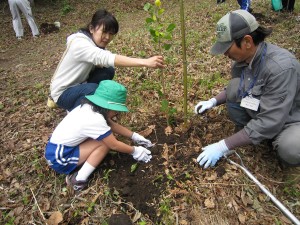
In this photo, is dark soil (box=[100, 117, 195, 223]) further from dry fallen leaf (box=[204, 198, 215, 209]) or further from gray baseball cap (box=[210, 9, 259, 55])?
gray baseball cap (box=[210, 9, 259, 55])

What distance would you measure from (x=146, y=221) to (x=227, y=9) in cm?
599

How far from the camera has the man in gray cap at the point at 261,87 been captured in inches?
81.0

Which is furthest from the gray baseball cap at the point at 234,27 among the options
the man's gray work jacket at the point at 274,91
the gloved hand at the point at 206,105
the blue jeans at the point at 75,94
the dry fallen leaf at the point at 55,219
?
the dry fallen leaf at the point at 55,219

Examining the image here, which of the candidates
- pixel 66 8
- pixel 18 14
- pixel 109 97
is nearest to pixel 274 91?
pixel 109 97

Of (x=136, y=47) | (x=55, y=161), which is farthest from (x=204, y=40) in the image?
(x=55, y=161)

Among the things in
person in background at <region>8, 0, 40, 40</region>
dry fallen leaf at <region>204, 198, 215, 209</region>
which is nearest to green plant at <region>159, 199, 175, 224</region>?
dry fallen leaf at <region>204, 198, 215, 209</region>

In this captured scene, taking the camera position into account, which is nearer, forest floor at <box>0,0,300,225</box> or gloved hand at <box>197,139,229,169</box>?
forest floor at <box>0,0,300,225</box>

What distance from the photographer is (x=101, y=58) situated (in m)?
2.48

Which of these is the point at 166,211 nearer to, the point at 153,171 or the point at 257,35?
the point at 153,171

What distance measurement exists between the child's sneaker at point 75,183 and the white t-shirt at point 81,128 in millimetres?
309

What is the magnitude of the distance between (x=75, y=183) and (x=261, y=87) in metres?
1.82

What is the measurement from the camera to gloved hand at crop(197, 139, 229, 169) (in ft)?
7.50

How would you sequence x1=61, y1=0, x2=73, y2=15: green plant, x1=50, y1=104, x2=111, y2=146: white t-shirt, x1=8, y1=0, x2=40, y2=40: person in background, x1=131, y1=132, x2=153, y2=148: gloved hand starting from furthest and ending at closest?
1. x1=61, y1=0, x2=73, y2=15: green plant
2. x1=8, y1=0, x2=40, y2=40: person in background
3. x1=131, y1=132, x2=153, y2=148: gloved hand
4. x1=50, y1=104, x2=111, y2=146: white t-shirt

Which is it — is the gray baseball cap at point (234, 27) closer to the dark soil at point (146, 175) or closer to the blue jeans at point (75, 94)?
the dark soil at point (146, 175)
